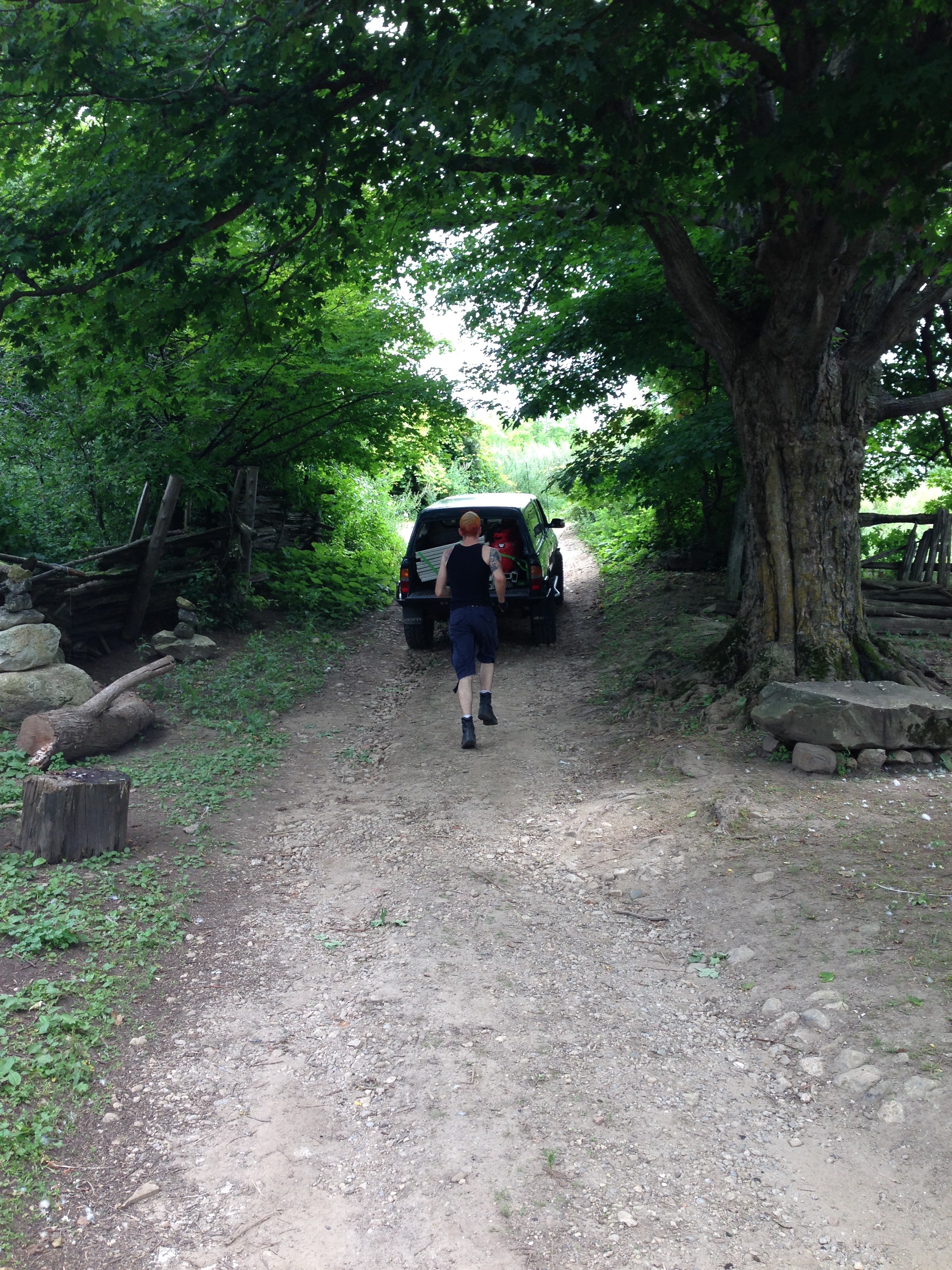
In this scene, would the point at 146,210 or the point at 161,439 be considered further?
the point at 161,439

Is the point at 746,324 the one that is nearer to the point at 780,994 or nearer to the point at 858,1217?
the point at 780,994

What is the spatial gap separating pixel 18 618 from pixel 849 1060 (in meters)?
7.77

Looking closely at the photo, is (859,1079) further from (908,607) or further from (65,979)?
(908,607)

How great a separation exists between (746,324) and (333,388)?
207 inches

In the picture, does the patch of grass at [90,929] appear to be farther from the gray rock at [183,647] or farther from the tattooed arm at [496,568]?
the tattooed arm at [496,568]

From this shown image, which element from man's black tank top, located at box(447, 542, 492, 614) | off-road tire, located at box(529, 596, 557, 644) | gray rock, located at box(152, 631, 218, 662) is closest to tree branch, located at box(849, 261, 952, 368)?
man's black tank top, located at box(447, 542, 492, 614)

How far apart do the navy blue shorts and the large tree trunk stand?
2303mm

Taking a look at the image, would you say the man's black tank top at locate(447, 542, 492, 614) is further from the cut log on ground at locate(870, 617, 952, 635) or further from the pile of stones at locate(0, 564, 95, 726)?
the cut log on ground at locate(870, 617, 952, 635)

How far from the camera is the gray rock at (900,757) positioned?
7.08 meters

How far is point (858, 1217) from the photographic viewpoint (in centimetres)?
306

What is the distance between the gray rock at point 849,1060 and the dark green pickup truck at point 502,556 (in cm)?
748

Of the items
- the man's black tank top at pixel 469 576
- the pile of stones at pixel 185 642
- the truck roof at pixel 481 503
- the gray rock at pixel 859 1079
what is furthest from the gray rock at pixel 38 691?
the gray rock at pixel 859 1079

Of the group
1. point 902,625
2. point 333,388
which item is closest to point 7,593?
point 333,388

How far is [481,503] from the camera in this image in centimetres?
1184
